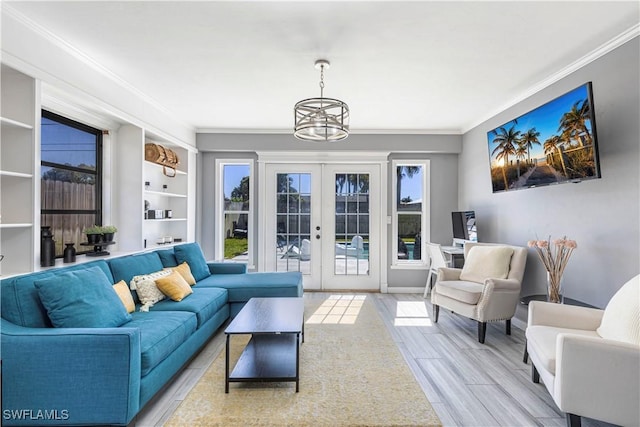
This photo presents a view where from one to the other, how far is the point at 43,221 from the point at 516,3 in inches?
157

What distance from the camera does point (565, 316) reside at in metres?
2.33

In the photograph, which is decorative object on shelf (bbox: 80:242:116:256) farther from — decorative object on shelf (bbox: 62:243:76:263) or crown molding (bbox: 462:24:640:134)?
crown molding (bbox: 462:24:640:134)

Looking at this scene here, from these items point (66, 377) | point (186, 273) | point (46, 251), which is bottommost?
point (66, 377)

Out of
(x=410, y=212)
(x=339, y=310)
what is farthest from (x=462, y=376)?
(x=410, y=212)

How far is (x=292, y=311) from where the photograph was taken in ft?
9.03

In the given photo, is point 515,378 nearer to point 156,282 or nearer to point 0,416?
Answer: point 156,282

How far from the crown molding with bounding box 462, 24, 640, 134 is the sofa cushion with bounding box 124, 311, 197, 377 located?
3.91m

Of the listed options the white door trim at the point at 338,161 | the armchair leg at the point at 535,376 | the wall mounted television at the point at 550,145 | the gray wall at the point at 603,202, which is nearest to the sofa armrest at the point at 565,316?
the armchair leg at the point at 535,376

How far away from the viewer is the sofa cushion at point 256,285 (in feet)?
11.7

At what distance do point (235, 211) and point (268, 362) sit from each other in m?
3.27

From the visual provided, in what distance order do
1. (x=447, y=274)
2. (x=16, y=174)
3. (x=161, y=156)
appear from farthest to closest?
(x=161, y=156) → (x=447, y=274) → (x=16, y=174)

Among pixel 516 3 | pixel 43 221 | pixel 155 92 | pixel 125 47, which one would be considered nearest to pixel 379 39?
pixel 516 3

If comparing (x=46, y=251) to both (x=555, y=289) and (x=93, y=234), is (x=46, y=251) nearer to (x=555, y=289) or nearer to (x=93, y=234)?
(x=93, y=234)

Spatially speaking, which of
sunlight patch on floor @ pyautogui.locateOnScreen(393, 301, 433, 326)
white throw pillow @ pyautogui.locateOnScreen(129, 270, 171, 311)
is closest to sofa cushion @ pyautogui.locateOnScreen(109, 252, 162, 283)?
white throw pillow @ pyautogui.locateOnScreen(129, 270, 171, 311)
